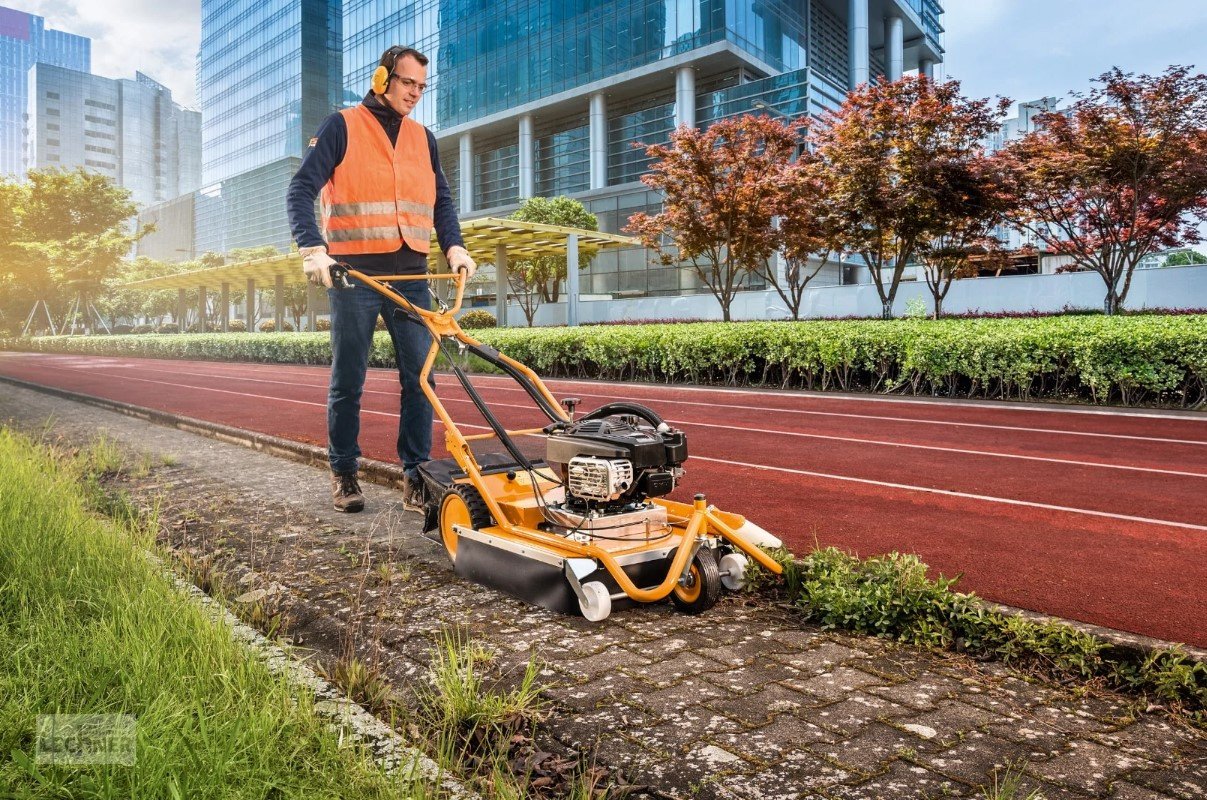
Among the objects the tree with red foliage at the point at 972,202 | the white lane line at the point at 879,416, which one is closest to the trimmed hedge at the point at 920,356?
the white lane line at the point at 879,416

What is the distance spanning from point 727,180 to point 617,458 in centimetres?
1854

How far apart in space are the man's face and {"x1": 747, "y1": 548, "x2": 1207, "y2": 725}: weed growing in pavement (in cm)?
304

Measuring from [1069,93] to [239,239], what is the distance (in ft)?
371

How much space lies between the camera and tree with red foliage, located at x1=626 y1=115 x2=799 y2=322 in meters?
20.2

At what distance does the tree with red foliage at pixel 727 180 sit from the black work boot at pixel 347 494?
16487 millimetres

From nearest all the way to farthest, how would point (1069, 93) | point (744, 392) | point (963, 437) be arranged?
point (963, 437)
point (744, 392)
point (1069, 93)

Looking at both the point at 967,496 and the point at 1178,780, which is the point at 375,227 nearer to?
the point at 967,496

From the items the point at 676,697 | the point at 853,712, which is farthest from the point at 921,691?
the point at 676,697

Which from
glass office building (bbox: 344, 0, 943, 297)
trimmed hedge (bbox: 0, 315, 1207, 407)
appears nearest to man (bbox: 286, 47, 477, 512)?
trimmed hedge (bbox: 0, 315, 1207, 407)

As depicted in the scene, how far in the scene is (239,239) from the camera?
112625 millimetres

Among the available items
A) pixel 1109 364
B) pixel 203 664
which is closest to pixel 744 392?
pixel 1109 364

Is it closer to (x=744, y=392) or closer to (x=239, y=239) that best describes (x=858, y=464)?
(x=744, y=392)

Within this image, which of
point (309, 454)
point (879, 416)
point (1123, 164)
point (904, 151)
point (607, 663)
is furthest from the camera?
point (904, 151)

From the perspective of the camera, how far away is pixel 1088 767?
2119 millimetres
